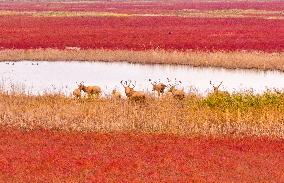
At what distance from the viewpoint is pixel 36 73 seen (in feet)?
121

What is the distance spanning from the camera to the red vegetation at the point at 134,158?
14422 mm

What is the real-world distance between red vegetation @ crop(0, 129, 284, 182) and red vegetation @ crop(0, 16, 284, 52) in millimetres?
27135

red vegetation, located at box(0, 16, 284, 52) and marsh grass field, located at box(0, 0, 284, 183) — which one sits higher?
red vegetation, located at box(0, 16, 284, 52)

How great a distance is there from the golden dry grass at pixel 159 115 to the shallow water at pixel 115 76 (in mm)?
6637

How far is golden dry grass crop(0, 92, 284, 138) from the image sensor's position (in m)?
20.4

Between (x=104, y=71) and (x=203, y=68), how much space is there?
629cm

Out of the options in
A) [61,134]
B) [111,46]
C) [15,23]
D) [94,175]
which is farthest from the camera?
[15,23]

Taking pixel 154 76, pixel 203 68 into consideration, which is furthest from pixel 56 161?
pixel 203 68

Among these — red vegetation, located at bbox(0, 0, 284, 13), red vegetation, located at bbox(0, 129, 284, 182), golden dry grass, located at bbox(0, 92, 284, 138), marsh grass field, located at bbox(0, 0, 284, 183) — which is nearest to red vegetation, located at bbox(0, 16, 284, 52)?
marsh grass field, located at bbox(0, 0, 284, 183)

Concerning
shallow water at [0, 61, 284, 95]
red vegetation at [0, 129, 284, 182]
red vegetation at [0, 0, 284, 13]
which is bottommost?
shallow water at [0, 61, 284, 95]

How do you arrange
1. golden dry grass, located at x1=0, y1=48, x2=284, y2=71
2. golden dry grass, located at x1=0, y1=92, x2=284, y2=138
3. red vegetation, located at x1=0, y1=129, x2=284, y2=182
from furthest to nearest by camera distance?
golden dry grass, located at x1=0, y1=48, x2=284, y2=71
golden dry grass, located at x1=0, y1=92, x2=284, y2=138
red vegetation, located at x1=0, y1=129, x2=284, y2=182

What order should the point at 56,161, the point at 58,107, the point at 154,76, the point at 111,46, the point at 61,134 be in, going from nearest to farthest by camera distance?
the point at 56,161 < the point at 61,134 < the point at 58,107 < the point at 154,76 < the point at 111,46

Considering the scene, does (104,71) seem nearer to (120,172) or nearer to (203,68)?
(203,68)

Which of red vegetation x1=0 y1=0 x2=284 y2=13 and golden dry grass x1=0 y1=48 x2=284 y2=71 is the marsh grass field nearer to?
golden dry grass x1=0 y1=48 x2=284 y2=71
